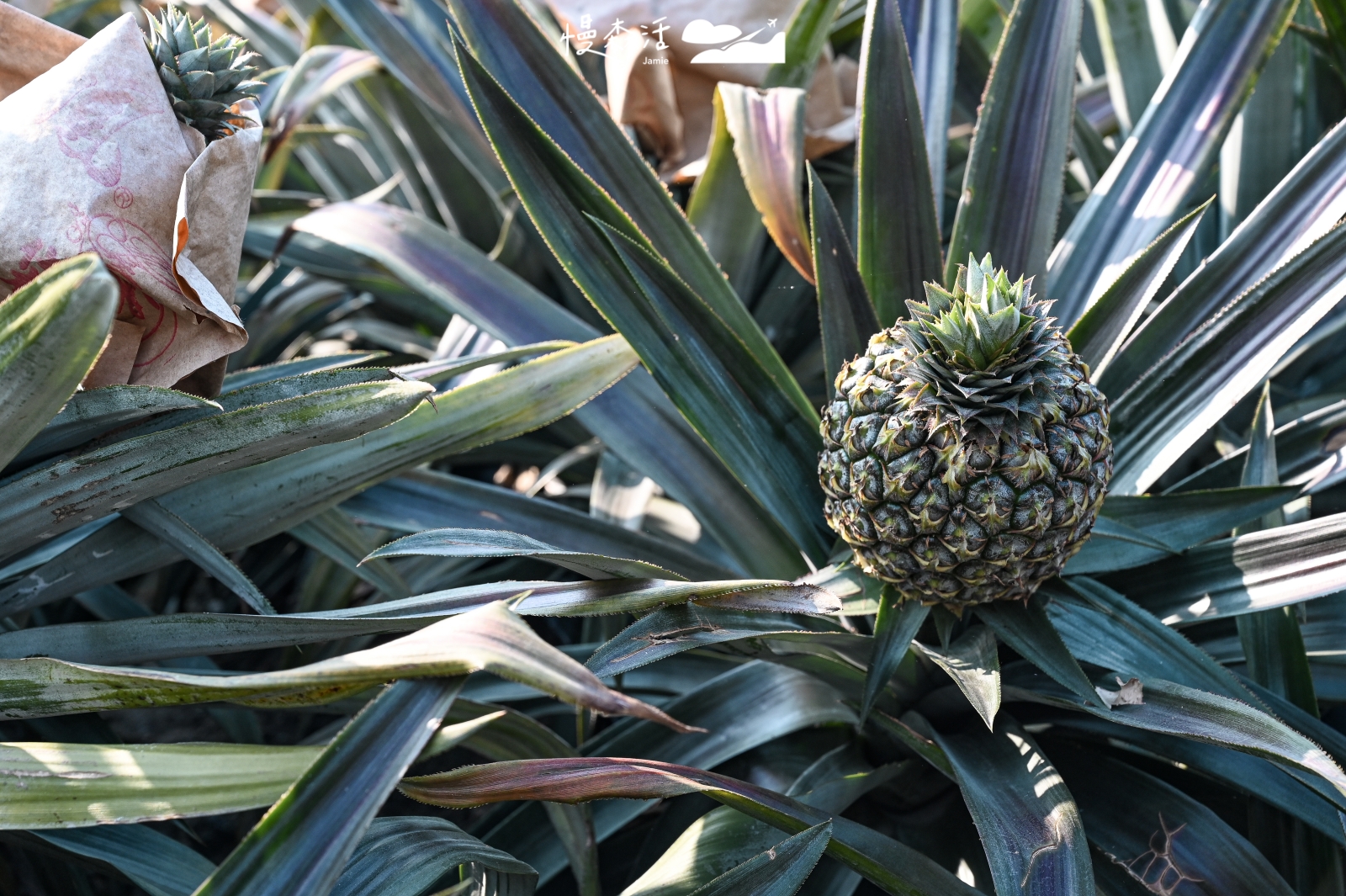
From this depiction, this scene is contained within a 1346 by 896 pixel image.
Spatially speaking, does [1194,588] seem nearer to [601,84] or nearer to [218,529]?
[218,529]

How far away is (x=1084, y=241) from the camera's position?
45.5 inches

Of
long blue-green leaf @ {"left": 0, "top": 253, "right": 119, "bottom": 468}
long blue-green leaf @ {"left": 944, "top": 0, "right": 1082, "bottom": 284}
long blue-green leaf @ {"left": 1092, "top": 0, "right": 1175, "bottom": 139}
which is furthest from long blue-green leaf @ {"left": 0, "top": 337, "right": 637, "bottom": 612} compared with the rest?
long blue-green leaf @ {"left": 1092, "top": 0, "right": 1175, "bottom": 139}

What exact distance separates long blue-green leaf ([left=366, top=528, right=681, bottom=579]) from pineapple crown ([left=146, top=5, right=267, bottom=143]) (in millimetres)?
468

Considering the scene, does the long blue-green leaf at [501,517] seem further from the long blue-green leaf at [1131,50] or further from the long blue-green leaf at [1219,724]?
the long blue-green leaf at [1131,50]

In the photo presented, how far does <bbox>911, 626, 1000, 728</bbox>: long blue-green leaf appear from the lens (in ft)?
2.46

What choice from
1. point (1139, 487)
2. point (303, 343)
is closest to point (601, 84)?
point (303, 343)

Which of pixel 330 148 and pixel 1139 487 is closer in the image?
pixel 1139 487

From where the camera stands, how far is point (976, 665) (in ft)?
2.73

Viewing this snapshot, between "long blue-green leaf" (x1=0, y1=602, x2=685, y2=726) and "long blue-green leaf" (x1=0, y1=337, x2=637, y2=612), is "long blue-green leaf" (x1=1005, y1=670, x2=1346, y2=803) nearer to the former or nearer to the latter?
"long blue-green leaf" (x1=0, y1=602, x2=685, y2=726)

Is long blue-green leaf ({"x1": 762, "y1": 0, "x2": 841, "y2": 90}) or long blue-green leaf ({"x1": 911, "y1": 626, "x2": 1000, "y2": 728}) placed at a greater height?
long blue-green leaf ({"x1": 762, "y1": 0, "x2": 841, "y2": 90})

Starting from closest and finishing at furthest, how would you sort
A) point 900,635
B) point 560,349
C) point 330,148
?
point 900,635 → point 560,349 → point 330,148

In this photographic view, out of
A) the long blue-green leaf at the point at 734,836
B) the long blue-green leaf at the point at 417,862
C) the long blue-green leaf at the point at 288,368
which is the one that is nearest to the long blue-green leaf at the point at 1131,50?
the long blue-green leaf at the point at 734,836

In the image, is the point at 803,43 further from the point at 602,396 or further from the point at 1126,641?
the point at 1126,641

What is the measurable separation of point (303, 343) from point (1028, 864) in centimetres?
146
